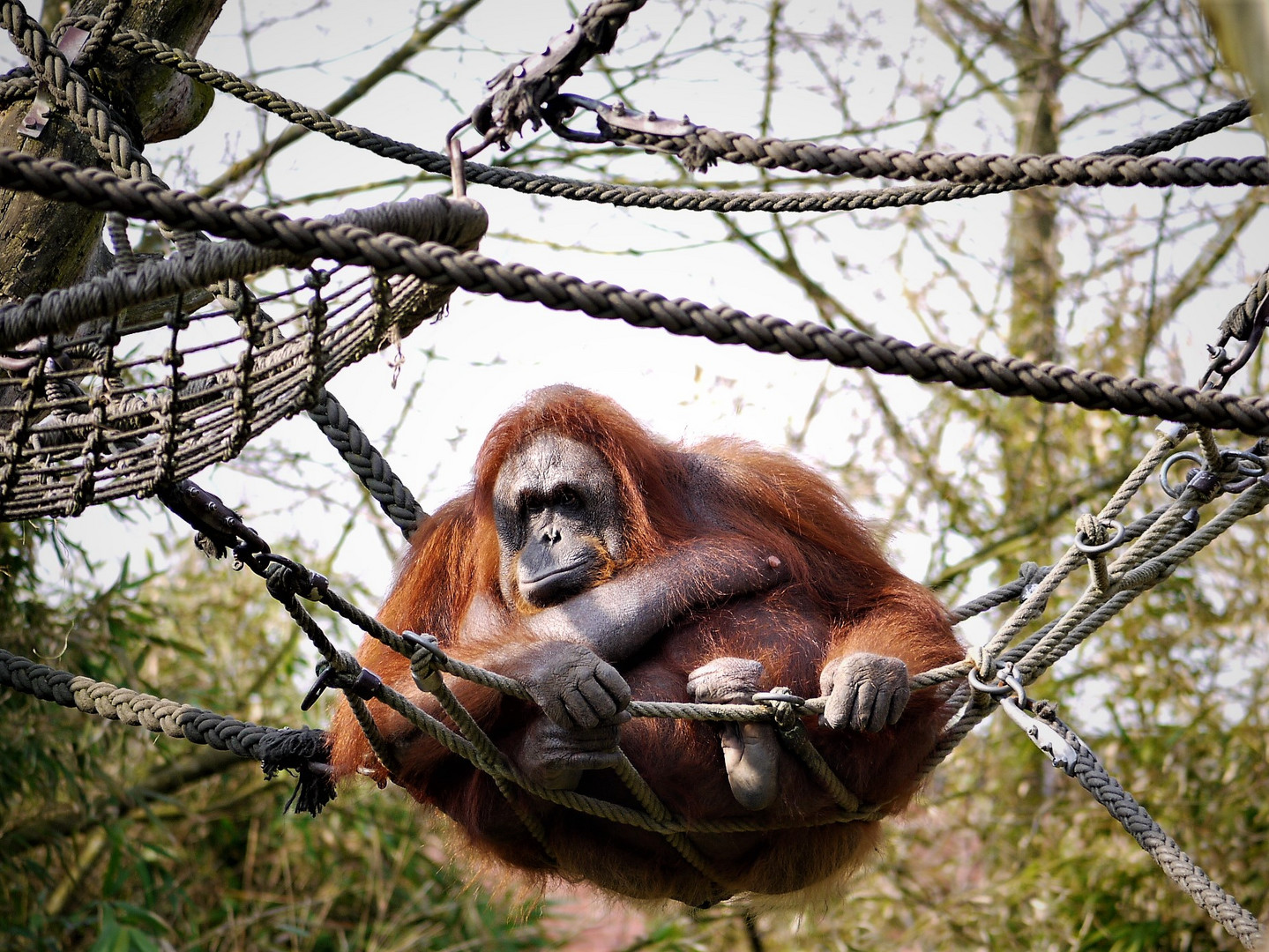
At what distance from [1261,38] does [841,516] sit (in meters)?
2.02

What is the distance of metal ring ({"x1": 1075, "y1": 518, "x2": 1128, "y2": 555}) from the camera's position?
6.82 ft

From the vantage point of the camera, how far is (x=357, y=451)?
2648 millimetres

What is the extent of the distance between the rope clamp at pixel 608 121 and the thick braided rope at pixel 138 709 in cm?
120

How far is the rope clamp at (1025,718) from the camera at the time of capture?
205 cm

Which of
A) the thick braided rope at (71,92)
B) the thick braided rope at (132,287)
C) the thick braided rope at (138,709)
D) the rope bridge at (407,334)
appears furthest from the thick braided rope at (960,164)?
the thick braided rope at (138,709)

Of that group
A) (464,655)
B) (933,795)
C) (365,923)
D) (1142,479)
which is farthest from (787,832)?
(933,795)

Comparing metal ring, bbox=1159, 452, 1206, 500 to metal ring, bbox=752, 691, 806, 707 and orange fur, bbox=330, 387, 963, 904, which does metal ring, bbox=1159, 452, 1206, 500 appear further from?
metal ring, bbox=752, 691, 806, 707

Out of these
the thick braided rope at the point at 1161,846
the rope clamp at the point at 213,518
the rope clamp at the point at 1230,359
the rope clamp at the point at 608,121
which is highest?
the rope clamp at the point at 608,121

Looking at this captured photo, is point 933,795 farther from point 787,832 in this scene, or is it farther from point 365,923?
point 787,832

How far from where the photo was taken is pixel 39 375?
1.70 m

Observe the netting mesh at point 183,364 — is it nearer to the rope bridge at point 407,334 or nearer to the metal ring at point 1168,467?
the rope bridge at point 407,334

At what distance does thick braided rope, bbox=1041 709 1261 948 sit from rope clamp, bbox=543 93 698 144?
1.25m

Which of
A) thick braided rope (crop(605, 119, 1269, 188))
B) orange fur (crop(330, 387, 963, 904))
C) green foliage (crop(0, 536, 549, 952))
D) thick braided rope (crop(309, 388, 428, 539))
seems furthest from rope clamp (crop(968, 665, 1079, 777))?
green foliage (crop(0, 536, 549, 952))

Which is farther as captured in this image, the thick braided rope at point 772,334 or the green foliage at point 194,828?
the green foliage at point 194,828
